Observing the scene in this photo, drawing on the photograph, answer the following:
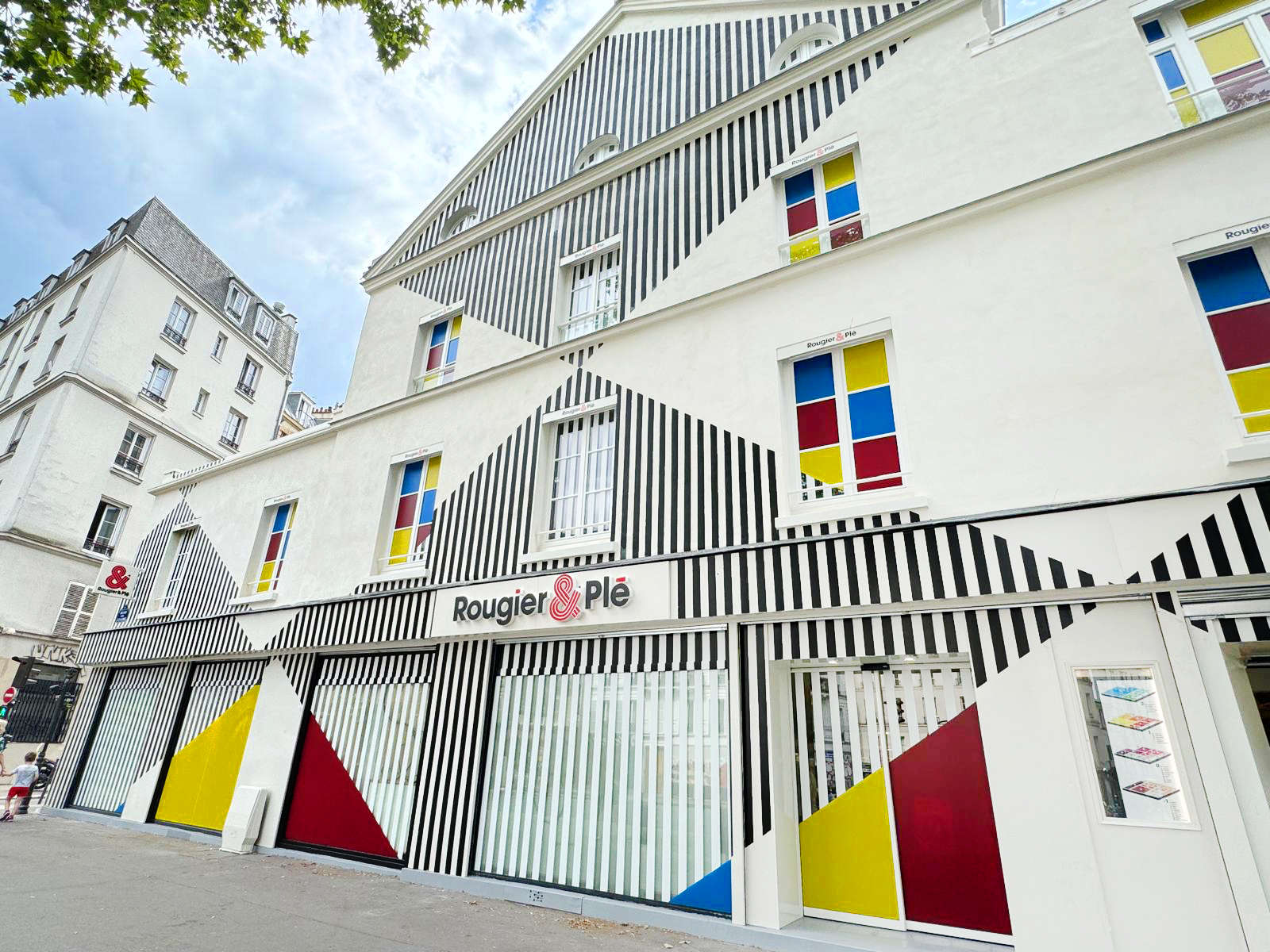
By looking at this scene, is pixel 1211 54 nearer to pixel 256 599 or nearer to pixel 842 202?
pixel 842 202

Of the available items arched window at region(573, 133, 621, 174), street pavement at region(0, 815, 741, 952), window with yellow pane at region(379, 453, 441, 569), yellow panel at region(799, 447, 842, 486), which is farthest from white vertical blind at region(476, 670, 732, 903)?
arched window at region(573, 133, 621, 174)

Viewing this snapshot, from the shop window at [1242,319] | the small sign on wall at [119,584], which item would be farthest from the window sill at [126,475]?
the shop window at [1242,319]

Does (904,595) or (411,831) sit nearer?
(904,595)

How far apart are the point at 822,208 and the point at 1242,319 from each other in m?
4.46

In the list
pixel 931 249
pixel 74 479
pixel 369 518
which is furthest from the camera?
pixel 74 479

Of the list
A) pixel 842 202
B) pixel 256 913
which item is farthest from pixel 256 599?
pixel 842 202

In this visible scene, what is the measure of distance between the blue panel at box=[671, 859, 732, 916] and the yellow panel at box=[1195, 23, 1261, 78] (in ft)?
31.0

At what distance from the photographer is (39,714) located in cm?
1877

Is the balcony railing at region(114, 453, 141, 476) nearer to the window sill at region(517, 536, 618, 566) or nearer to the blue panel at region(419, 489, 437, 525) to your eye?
the blue panel at region(419, 489, 437, 525)

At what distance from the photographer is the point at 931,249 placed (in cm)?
682

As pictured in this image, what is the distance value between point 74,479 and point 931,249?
25881mm

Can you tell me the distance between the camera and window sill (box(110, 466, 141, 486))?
71.2ft

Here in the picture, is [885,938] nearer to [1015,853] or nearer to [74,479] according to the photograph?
[1015,853]

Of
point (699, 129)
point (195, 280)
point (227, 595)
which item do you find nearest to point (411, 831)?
point (227, 595)
